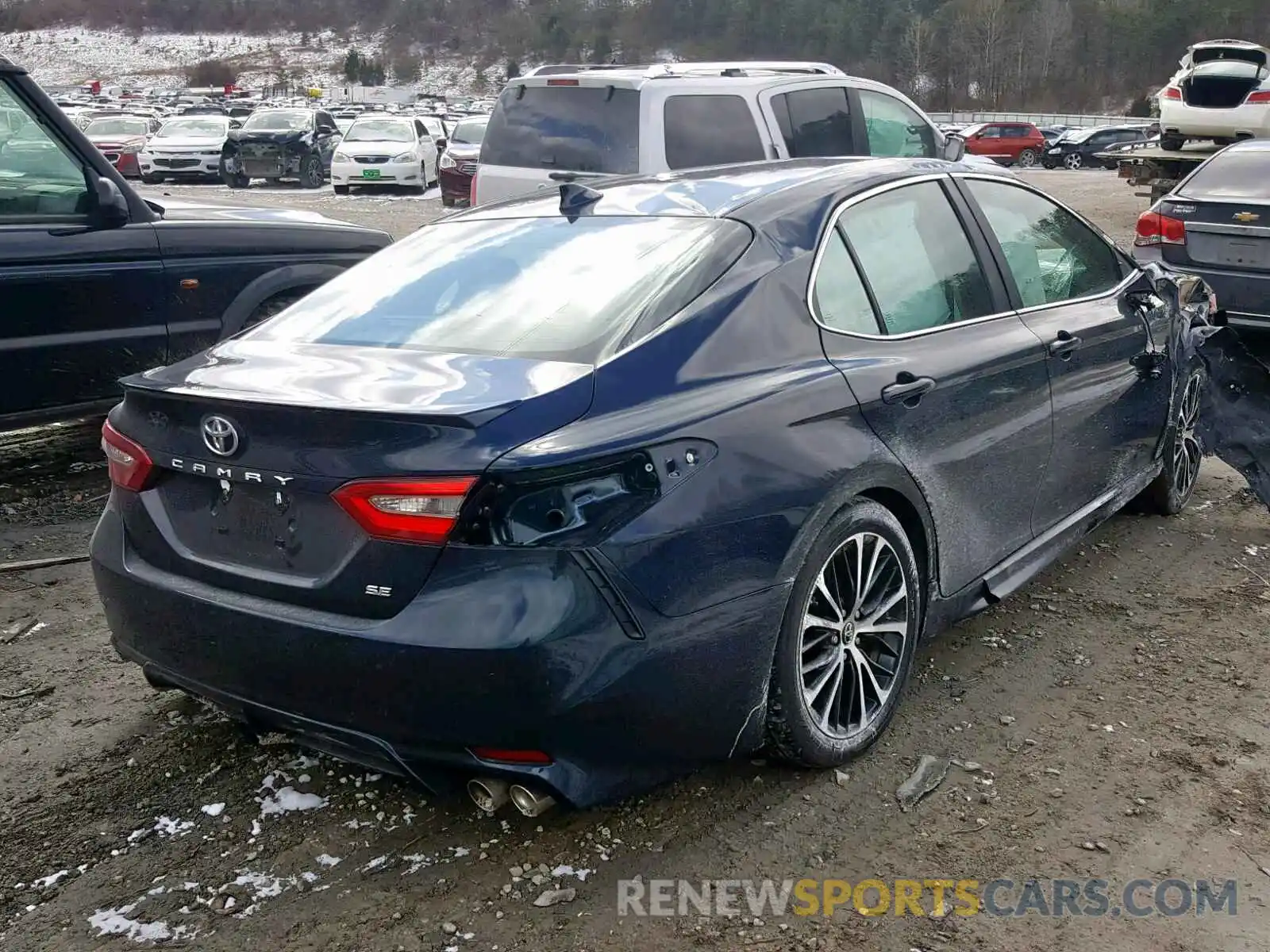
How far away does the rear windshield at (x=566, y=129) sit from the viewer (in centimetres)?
818

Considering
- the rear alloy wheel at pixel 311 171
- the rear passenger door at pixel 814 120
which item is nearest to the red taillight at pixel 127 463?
the rear passenger door at pixel 814 120

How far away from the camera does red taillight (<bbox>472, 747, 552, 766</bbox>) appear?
2627 millimetres

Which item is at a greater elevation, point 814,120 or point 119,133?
point 814,120

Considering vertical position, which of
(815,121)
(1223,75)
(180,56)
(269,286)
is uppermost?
(180,56)

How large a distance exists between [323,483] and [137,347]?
3496mm

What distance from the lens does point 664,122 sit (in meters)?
8.14

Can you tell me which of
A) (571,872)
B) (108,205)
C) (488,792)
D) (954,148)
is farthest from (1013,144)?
(488,792)

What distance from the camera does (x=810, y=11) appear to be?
113750 millimetres

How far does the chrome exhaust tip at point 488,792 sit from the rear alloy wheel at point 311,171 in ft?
87.7

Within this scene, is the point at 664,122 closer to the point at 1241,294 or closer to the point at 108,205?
the point at 108,205

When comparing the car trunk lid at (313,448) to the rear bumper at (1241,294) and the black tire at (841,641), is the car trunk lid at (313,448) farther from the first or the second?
the rear bumper at (1241,294)

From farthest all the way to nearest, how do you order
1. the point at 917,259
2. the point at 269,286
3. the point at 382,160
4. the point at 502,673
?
the point at 382,160 → the point at 269,286 → the point at 917,259 → the point at 502,673

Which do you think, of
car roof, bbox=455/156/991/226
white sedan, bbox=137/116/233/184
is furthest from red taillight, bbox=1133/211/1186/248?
white sedan, bbox=137/116/233/184

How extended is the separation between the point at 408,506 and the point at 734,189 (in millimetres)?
1621
